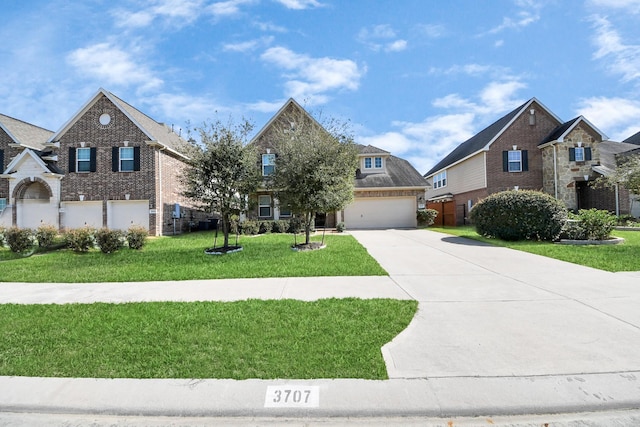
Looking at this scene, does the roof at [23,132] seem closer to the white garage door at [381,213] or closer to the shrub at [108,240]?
the shrub at [108,240]

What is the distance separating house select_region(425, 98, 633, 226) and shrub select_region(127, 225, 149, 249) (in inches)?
828

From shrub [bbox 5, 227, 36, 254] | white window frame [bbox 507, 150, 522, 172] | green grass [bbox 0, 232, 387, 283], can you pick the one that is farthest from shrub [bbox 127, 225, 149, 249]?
white window frame [bbox 507, 150, 522, 172]

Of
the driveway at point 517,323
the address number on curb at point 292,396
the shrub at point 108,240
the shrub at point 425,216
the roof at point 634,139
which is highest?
the roof at point 634,139

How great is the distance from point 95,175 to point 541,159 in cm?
2845

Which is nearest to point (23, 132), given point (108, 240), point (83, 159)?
point (83, 159)

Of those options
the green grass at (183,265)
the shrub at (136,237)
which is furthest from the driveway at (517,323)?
the shrub at (136,237)

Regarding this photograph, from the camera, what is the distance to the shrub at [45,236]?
42.2 feet

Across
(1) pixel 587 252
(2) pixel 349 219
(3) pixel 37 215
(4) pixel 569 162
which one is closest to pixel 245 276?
(1) pixel 587 252

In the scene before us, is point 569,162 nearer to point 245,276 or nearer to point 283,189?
point 283,189

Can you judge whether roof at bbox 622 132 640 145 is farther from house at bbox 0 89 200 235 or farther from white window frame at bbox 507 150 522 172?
house at bbox 0 89 200 235

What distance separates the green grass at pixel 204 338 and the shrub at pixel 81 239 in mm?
6974

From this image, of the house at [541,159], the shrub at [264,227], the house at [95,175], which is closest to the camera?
the house at [95,175]

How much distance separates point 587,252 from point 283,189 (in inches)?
416

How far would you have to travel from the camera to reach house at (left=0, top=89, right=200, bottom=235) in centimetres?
1841
